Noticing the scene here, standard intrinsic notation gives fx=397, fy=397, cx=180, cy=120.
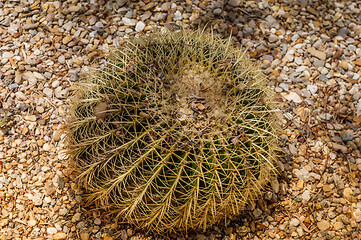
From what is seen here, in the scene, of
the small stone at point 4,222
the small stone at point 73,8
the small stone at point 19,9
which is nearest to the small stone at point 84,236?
the small stone at point 4,222

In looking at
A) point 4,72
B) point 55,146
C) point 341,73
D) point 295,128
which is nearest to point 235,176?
point 295,128

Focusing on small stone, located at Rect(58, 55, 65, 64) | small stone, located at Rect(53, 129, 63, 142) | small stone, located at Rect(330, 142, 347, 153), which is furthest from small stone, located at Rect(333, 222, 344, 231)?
small stone, located at Rect(58, 55, 65, 64)

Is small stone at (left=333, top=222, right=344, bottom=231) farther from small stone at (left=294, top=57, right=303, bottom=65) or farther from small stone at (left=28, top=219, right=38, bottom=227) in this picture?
small stone at (left=28, top=219, right=38, bottom=227)

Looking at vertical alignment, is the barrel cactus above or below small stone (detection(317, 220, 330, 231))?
above

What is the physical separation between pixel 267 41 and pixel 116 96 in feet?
7.09

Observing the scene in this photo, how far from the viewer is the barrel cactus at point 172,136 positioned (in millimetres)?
2518

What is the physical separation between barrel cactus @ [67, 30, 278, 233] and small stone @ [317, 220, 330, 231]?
755 mm

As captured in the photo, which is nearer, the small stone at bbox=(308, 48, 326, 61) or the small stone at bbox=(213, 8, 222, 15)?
the small stone at bbox=(308, 48, 326, 61)

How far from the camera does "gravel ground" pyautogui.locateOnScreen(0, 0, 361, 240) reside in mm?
3084

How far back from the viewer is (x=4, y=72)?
12.2 feet

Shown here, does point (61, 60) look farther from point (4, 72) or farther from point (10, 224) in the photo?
point (10, 224)

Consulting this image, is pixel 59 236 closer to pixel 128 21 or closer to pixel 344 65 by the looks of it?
pixel 128 21

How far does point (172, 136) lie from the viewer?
250cm

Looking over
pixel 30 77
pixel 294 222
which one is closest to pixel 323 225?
pixel 294 222
